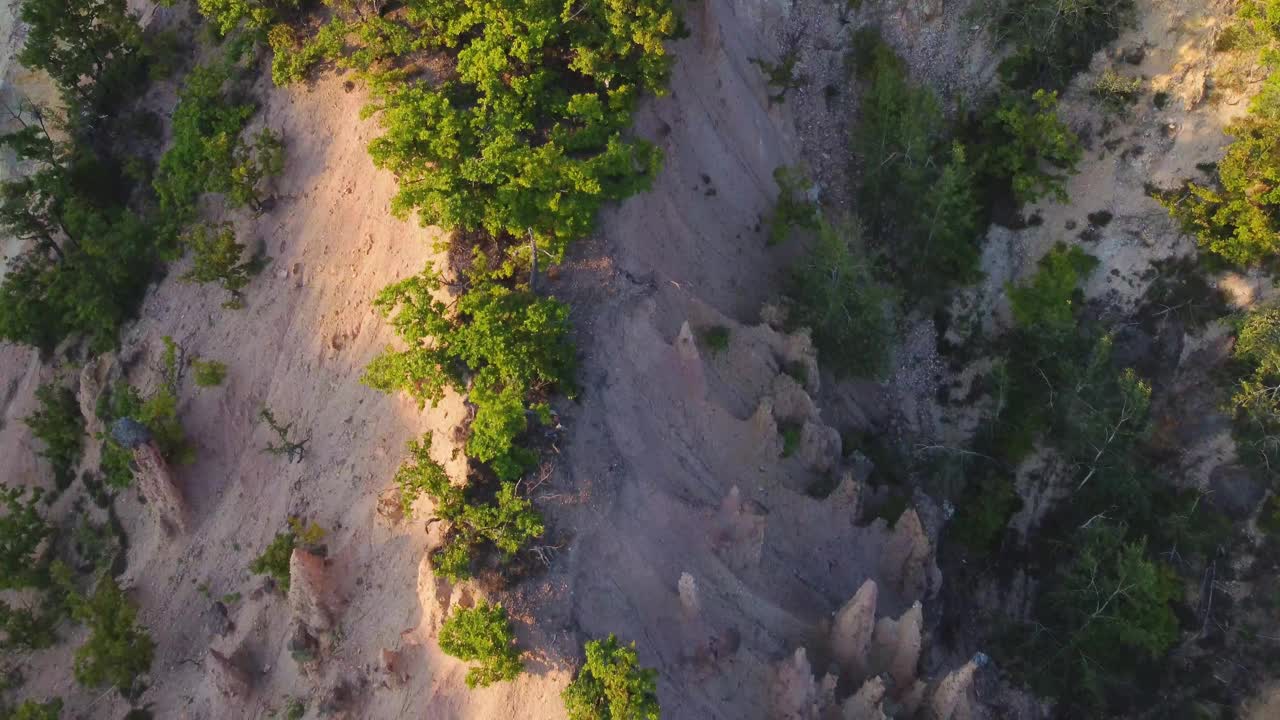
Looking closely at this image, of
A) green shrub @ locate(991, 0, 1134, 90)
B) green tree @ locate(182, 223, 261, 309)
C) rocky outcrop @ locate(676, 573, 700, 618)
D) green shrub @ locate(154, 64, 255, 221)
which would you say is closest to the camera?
rocky outcrop @ locate(676, 573, 700, 618)

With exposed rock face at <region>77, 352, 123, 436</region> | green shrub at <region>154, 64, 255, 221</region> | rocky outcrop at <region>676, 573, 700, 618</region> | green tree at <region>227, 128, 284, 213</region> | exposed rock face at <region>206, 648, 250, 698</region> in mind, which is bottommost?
rocky outcrop at <region>676, 573, 700, 618</region>

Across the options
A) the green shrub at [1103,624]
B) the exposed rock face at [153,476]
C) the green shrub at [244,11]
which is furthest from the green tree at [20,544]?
the green shrub at [1103,624]

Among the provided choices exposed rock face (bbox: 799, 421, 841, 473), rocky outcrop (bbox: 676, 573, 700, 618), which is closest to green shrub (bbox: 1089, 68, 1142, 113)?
exposed rock face (bbox: 799, 421, 841, 473)

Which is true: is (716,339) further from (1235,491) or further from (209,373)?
(1235,491)

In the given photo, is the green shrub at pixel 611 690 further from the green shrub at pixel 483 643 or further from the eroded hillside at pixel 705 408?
the green shrub at pixel 483 643

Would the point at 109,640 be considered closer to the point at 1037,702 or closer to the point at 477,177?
the point at 477,177

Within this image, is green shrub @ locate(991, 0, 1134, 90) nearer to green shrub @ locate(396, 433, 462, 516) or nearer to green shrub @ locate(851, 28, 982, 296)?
green shrub @ locate(851, 28, 982, 296)
